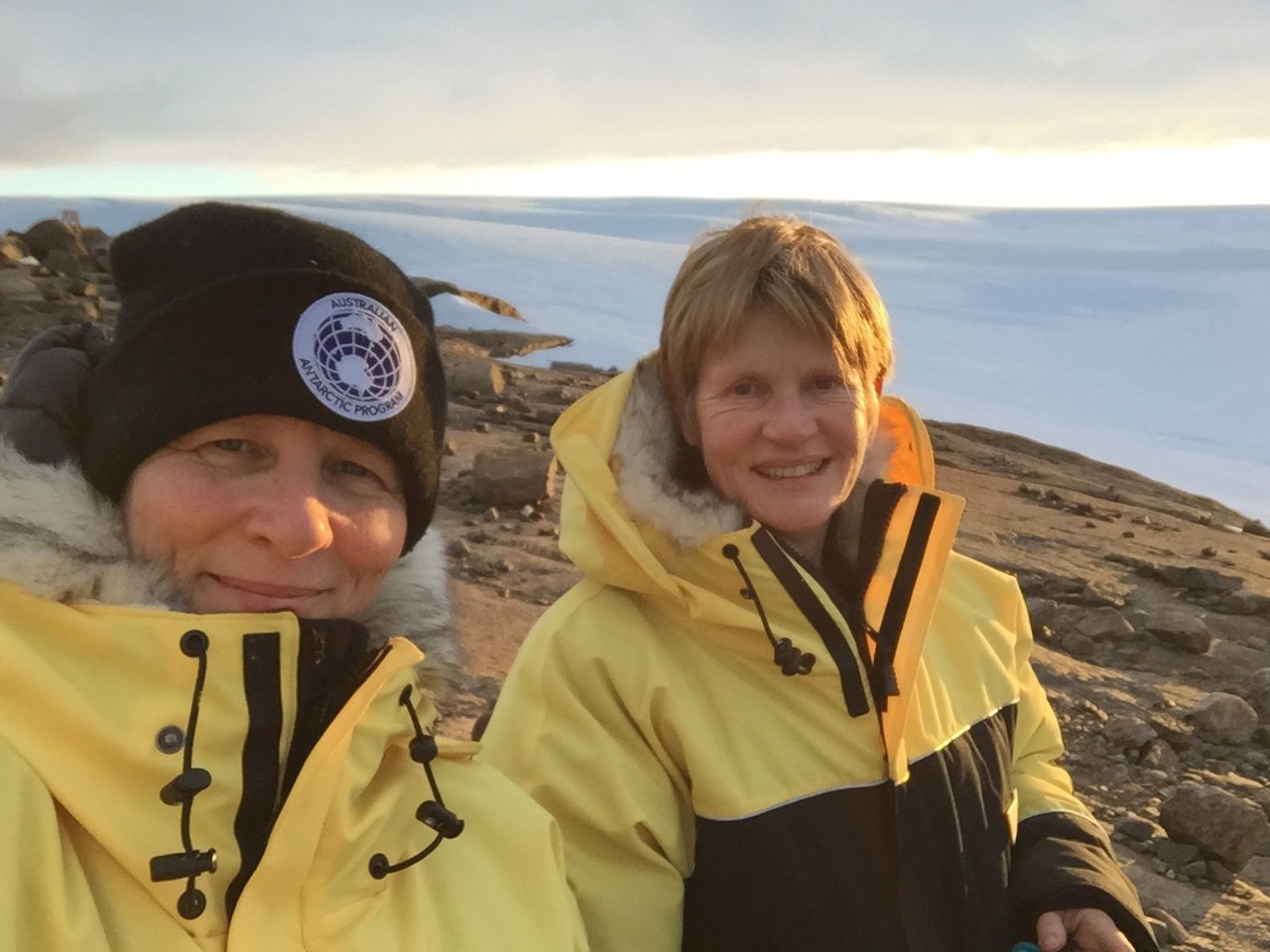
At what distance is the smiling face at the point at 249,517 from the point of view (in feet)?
4.37

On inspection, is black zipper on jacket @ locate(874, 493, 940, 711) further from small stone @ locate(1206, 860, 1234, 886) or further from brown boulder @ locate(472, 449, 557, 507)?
brown boulder @ locate(472, 449, 557, 507)

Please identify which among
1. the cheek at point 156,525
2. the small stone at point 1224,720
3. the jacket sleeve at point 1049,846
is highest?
the cheek at point 156,525

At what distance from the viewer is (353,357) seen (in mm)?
1404

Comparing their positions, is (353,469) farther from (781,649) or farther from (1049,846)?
(1049,846)

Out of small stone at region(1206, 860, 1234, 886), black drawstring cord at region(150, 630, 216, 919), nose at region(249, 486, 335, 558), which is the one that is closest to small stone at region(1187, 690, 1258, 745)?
small stone at region(1206, 860, 1234, 886)

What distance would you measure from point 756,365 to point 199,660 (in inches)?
42.2

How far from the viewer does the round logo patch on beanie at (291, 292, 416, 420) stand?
138cm

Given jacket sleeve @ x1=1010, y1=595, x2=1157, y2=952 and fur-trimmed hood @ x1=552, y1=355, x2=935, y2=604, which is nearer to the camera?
fur-trimmed hood @ x1=552, y1=355, x2=935, y2=604

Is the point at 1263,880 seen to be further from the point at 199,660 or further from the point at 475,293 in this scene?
the point at 475,293

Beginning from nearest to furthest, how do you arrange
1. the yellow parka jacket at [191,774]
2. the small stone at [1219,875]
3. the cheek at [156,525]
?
the yellow parka jacket at [191,774] → the cheek at [156,525] → the small stone at [1219,875]

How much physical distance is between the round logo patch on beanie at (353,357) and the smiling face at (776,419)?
65cm

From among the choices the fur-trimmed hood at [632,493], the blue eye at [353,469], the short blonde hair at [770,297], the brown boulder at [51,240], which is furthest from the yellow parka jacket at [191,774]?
the brown boulder at [51,240]

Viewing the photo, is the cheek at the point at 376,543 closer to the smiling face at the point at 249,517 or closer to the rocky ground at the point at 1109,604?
the smiling face at the point at 249,517

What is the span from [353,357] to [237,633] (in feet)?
1.23
